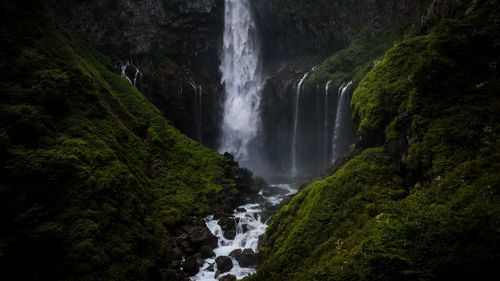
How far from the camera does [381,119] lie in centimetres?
1203

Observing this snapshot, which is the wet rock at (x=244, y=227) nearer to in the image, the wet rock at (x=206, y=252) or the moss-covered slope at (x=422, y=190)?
the wet rock at (x=206, y=252)

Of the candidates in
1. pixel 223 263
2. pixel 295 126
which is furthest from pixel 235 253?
pixel 295 126

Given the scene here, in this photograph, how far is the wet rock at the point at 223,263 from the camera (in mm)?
13078

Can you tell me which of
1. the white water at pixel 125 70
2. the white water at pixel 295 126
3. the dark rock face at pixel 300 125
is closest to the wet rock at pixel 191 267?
the dark rock face at pixel 300 125

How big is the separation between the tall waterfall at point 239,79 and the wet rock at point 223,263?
27469 mm

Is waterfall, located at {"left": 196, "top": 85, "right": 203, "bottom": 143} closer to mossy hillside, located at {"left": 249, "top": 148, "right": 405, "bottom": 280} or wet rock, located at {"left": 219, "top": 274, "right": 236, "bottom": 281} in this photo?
wet rock, located at {"left": 219, "top": 274, "right": 236, "bottom": 281}

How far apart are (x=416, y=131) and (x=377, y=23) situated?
34606 millimetres

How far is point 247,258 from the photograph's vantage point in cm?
1362

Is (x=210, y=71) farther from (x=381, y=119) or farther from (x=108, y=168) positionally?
(x=381, y=119)

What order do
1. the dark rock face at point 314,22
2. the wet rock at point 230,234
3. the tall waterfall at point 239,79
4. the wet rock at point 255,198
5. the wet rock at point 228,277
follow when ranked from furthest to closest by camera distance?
the tall waterfall at point 239,79
the dark rock face at point 314,22
the wet rock at point 255,198
the wet rock at point 230,234
the wet rock at point 228,277

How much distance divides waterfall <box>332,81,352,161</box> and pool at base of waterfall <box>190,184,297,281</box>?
11149 millimetres

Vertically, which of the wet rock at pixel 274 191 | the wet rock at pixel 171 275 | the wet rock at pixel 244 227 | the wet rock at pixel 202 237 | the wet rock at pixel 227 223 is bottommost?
the wet rock at pixel 171 275

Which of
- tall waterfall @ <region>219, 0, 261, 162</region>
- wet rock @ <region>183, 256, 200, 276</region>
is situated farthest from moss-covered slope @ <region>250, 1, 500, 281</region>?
tall waterfall @ <region>219, 0, 261, 162</region>

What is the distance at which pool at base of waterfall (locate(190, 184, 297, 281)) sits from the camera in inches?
507
